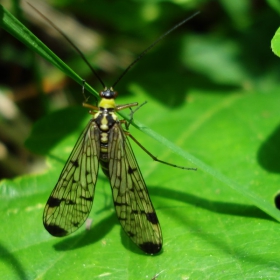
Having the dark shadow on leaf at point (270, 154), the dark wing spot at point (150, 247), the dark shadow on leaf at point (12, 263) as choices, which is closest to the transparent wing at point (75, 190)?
the dark shadow on leaf at point (12, 263)

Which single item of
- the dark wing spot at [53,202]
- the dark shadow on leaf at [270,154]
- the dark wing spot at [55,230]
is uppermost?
the dark shadow on leaf at [270,154]

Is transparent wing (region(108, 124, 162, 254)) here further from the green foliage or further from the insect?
the green foliage

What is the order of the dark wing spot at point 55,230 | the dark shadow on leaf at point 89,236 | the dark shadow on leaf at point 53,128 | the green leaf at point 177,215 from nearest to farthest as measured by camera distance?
the green leaf at point 177,215, the dark wing spot at point 55,230, the dark shadow on leaf at point 89,236, the dark shadow on leaf at point 53,128

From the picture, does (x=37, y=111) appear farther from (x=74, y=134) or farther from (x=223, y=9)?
(x=223, y=9)

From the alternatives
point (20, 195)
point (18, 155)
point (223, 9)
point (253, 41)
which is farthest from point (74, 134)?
point (223, 9)

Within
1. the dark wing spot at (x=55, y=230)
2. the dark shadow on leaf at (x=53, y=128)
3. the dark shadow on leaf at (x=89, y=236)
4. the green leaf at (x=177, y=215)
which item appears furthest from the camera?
the dark shadow on leaf at (x=53, y=128)

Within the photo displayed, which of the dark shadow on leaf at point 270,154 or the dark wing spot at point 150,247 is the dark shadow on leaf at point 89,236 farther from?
the dark shadow on leaf at point 270,154

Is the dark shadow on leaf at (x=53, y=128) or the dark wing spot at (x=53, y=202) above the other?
the dark shadow on leaf at (x=53, y=128)

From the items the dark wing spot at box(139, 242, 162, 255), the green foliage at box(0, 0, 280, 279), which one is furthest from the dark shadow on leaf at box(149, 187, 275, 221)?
the dark wing spot at box(139, 242, 162, 255)

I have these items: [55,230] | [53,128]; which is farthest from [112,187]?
[53,128]

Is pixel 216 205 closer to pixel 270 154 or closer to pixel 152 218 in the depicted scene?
pixel 152 218
